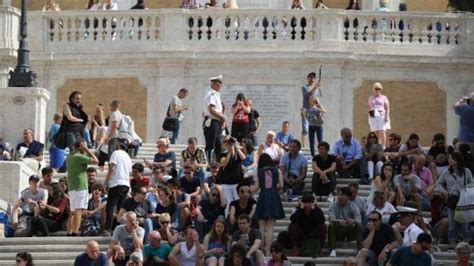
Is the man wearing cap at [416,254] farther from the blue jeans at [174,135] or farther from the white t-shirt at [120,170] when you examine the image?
the blue jeans at [174,135]

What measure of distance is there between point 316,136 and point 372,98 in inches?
45.8

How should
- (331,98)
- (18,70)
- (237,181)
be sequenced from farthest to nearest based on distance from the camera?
(331,98) → (18,70) → (237,181)

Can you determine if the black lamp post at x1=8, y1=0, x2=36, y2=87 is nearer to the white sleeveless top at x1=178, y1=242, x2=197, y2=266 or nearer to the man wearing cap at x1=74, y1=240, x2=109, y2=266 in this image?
the white sleeveless top at x1=178, y1=242, x2=197, y2=266

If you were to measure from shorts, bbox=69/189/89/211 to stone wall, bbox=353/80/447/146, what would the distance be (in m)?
12.4

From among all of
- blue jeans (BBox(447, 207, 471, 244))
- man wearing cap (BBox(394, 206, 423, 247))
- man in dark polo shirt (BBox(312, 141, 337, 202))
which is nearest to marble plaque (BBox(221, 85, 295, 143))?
man in dark polo shirt (BBox(312, 141, 337, 202))

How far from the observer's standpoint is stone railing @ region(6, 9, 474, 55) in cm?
4309

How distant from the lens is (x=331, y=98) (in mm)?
42781

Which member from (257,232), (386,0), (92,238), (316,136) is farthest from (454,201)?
(386,0)

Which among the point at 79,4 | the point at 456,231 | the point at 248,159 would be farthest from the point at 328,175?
the point at 79,4

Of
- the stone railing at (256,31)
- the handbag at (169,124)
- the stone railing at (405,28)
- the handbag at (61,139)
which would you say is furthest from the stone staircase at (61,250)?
the stone railing at (405,28)

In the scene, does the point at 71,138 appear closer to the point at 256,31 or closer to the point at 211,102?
the point at 211,102

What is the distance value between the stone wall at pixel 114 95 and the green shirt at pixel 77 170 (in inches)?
448

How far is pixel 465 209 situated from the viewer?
30.8m

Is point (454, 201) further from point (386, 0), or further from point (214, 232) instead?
point (386, 0)
